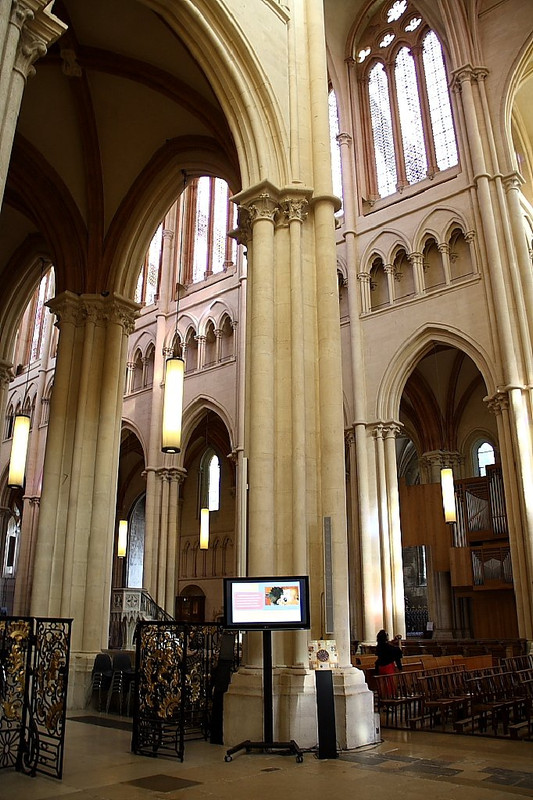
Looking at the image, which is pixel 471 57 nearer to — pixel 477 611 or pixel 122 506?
pixel 477 611

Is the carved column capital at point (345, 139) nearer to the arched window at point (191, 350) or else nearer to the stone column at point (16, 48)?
the arched window at point (191, 350)

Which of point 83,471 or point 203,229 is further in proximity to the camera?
point 203,229

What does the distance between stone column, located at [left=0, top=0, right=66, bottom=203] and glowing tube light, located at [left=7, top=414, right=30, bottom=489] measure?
528 cm

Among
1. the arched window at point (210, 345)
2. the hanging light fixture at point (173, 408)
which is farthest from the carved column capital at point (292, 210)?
the arched window at point (210, 345)

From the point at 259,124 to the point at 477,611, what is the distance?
50.1 ft

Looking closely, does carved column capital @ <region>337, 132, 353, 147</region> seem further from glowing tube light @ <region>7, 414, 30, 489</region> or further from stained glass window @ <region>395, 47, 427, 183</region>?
glowing tube light @ <region>7, 414, 30, 489</region>

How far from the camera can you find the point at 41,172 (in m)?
11.9

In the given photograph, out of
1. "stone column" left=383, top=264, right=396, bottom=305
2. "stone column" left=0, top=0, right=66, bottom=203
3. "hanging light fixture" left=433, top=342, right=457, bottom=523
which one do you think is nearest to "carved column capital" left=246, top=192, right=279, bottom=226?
"stone column" left=0, top=0, right=66, bottom=203

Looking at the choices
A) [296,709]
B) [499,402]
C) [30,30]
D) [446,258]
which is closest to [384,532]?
[499,402]

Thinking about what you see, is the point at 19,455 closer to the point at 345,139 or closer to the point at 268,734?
the point at 268,734

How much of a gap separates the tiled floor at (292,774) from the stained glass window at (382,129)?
639 inches

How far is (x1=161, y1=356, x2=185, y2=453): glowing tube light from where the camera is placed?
7676 millimetres

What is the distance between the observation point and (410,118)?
1955 centimetres

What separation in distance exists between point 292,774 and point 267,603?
4.35ft
